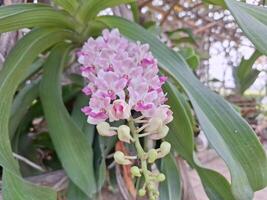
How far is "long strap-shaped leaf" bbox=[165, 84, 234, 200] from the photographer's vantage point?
42 cm

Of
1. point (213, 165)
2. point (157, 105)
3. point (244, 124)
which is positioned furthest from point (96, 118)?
point (213, 165)

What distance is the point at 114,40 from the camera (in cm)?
41

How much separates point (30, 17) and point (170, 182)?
271 mm

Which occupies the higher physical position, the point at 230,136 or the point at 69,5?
the point at 69,5

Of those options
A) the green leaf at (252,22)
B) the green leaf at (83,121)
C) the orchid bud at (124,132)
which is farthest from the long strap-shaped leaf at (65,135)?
the green leaf at (252,22)

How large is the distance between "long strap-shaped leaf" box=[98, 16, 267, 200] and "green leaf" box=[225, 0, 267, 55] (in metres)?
0.09

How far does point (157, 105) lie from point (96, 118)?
0.19 feet

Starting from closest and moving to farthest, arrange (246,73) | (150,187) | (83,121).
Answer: (150,187)
(83,121)
(246,73)

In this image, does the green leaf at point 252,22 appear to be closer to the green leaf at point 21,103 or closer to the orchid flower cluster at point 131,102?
the orchid flower cluster at point 131,102

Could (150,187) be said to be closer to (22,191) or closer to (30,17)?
(22,191)

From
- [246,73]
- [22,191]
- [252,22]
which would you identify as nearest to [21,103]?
[22,191]

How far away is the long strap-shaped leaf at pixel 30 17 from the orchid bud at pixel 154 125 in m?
0.20

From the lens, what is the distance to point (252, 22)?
37 cm

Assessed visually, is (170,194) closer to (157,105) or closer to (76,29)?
(157,105)
